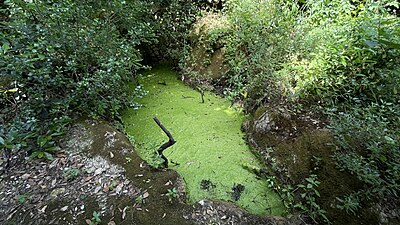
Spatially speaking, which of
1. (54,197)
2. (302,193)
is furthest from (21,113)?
(302,193)

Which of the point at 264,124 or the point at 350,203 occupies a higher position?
the point at 264,124

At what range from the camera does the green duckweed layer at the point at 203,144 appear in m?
1.99

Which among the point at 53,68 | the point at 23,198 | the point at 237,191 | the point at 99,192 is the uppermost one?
the point at 53,68

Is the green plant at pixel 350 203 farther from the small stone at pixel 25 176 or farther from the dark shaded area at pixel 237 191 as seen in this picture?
the small stone at pixel 25 176

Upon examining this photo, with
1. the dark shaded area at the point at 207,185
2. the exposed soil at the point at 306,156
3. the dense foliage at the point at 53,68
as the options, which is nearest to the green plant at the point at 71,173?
the dense foliage at the point at 53,68

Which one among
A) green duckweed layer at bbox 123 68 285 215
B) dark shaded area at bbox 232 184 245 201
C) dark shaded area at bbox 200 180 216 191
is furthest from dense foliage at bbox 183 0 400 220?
dark shaded area at bbox 200 180 216 191

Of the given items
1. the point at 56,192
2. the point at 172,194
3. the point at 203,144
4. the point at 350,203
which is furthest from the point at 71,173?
the point at 350,203

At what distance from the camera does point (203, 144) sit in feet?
8.48

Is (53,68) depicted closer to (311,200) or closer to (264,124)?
(264,124)

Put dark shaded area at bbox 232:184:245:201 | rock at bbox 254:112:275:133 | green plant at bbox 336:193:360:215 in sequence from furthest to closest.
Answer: rock at bbox 254:112:275:133, dark shaded area at bbox 232:184:245:201, green plant at bbox 336:193:360:215

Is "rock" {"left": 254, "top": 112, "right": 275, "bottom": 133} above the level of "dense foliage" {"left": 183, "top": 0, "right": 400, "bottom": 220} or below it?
below

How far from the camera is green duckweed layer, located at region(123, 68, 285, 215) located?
1.99 m

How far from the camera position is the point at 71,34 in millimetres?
2289

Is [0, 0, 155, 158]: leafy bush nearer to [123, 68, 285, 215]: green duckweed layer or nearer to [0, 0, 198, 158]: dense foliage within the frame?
[0, 0, 198, 158]: dense foliage
